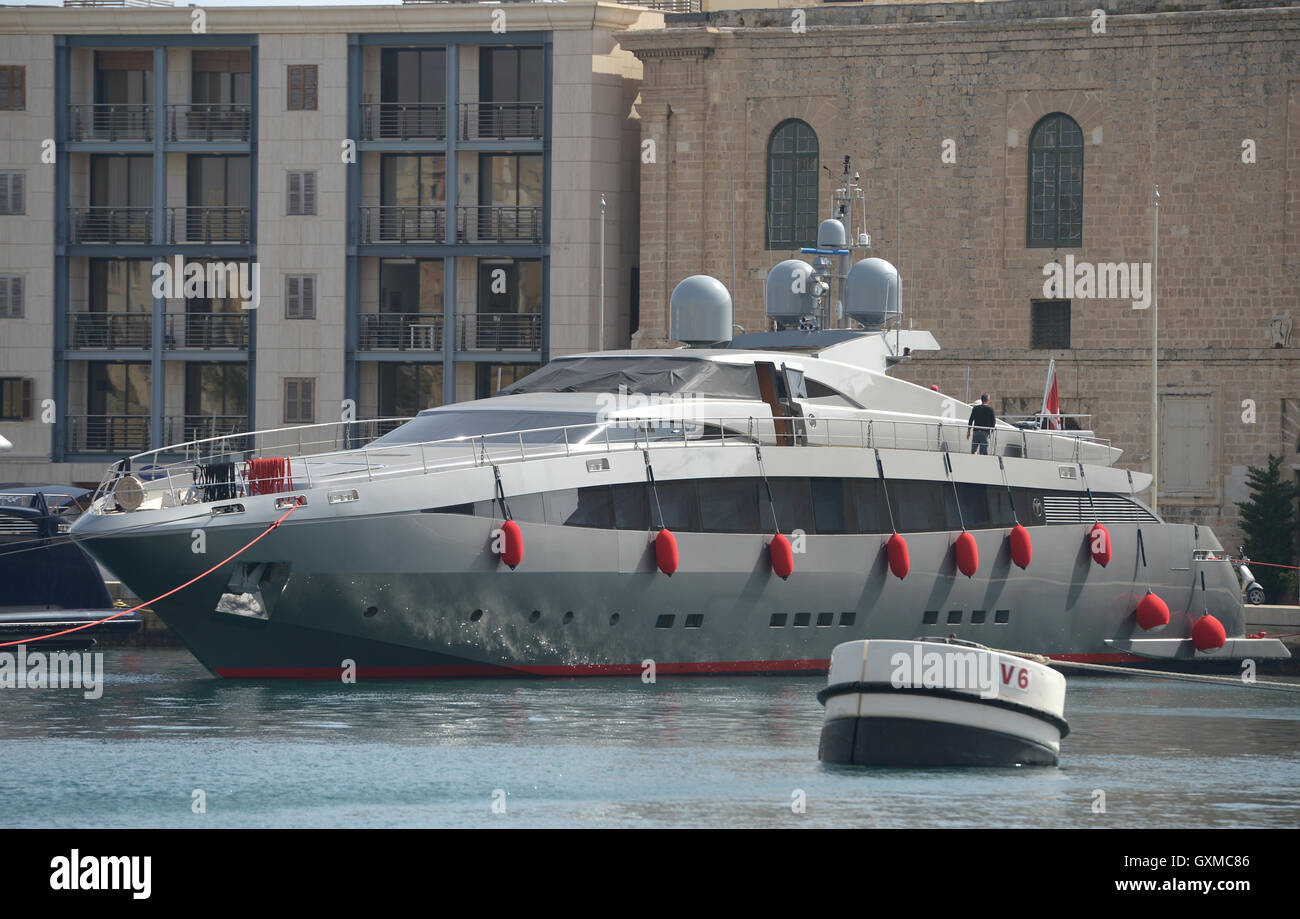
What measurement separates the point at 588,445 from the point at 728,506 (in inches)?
75.3

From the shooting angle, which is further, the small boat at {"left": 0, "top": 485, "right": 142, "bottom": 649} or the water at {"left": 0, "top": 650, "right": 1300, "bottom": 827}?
the small boat at {"left": 0, "top": 485, "right": 142, "bottom": 649}

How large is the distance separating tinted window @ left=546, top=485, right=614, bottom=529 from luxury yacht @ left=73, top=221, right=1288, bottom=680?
3 cm

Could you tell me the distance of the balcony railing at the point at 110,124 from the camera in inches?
1924

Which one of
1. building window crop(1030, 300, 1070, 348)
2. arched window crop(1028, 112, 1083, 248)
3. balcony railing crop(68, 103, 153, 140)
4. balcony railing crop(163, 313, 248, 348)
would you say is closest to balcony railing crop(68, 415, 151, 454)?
balcony railing crop(163, 313, 248, 348)

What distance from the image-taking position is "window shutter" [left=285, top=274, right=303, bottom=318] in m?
48.2

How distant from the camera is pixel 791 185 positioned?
1821 inches

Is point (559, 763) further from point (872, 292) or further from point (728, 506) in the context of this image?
point (872, 292)

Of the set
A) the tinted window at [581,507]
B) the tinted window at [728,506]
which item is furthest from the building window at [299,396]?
the tinted window at [581,507]

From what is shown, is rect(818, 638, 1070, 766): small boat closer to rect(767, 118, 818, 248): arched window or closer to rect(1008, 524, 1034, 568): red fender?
rect(1008, 524, 1034, 568): red fender

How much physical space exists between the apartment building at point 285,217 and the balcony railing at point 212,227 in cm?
6

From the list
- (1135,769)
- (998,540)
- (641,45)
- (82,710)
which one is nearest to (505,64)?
(641,45)

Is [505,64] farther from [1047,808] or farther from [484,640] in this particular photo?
[1047,808]

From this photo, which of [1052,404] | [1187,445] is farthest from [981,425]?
[1187,445]
